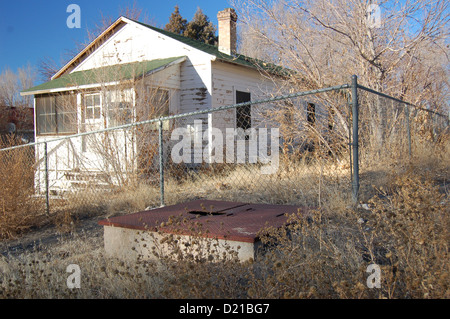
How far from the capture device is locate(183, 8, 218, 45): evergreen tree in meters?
28.1

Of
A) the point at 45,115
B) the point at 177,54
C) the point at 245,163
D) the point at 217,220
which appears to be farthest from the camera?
the point at 45,115

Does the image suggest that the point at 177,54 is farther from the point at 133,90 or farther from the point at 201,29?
the point at 201,29

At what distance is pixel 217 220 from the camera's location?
3.96 meters

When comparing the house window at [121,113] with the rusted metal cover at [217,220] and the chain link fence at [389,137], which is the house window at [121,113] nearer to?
the rusted metal cover at [217,220]

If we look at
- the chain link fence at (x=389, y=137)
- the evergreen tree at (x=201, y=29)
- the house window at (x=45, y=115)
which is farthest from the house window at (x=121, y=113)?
the evergreen tree at (x=201, y=29)

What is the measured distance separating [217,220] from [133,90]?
575cm

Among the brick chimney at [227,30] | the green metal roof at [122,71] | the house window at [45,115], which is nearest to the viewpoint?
the green metal roof at [122,71]

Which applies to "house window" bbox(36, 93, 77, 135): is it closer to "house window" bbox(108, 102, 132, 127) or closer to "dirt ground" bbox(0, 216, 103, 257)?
"house window" bbox(108, 102, 132, 127)

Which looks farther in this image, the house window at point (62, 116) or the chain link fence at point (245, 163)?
the house window at point (62, 116)

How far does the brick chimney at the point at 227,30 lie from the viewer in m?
12.6

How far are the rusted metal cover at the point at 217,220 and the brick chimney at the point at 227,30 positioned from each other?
28.8 ft

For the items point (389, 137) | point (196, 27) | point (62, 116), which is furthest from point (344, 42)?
point (196, 27)

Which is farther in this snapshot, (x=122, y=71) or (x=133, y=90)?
(x=122, y=71)
